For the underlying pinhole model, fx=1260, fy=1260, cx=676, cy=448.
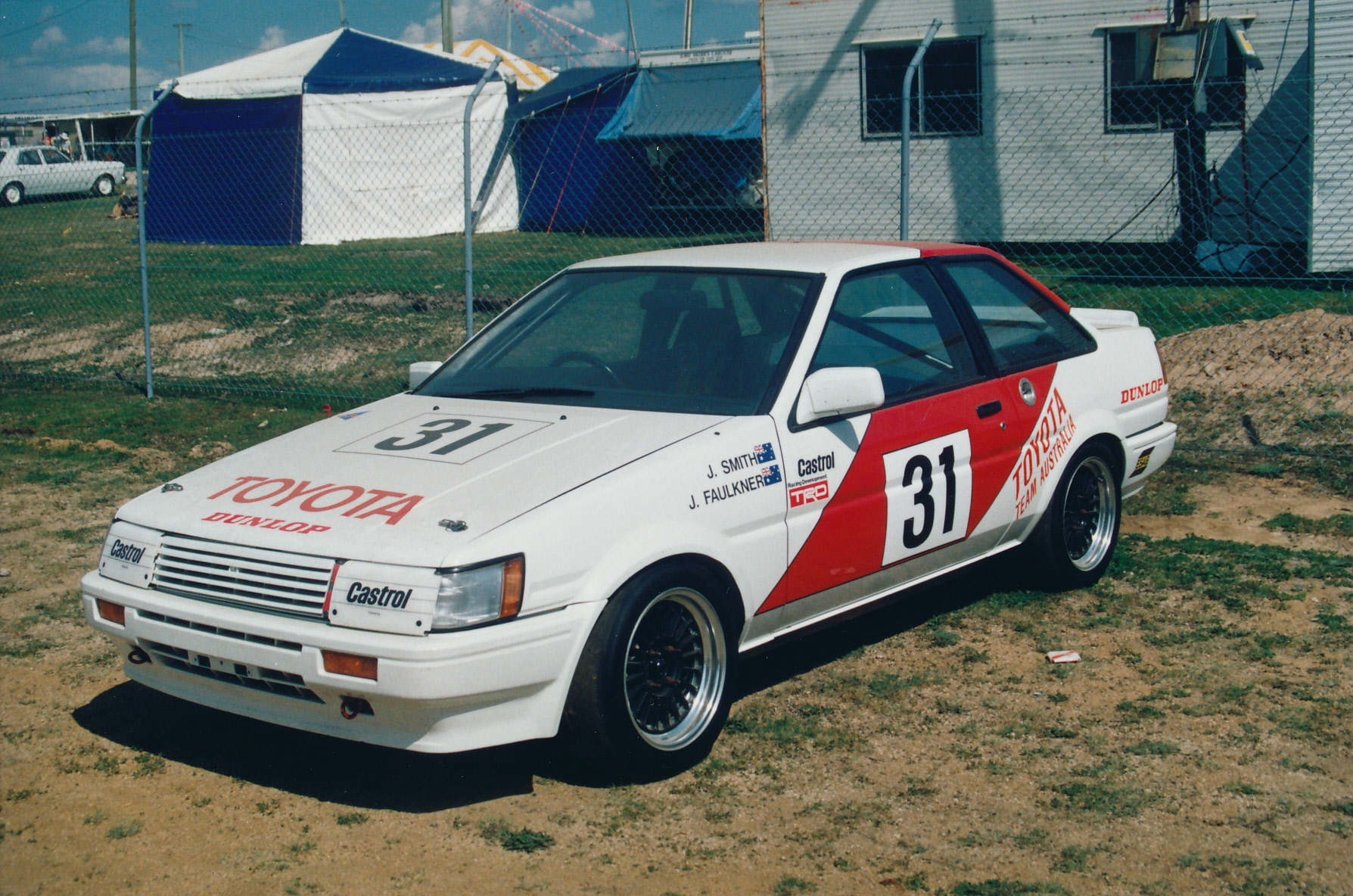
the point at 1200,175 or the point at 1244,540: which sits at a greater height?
the point at 1200,175

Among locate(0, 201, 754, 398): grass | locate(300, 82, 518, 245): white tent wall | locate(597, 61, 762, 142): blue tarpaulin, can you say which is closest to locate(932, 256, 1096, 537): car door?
locate(0, 201, 754, 398): grass

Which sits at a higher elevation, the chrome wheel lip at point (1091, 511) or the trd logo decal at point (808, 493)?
the trd logo decal at point (808, 493)

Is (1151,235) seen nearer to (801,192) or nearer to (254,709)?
(801,192)

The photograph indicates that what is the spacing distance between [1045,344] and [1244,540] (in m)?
1.68

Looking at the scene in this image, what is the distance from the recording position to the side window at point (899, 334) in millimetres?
4496

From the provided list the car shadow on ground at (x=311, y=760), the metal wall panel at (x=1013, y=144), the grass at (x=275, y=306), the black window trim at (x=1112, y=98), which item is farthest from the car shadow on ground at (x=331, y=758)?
the black window trim at (x=1112, y=98)

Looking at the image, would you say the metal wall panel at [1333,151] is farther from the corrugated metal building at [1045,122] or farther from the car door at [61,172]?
the car door at [61,172]

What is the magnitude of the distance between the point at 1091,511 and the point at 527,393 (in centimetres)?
260

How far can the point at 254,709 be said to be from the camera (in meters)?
3.61

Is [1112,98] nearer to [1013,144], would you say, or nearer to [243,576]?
[1013,144]

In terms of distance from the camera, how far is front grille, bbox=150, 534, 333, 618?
3.43m

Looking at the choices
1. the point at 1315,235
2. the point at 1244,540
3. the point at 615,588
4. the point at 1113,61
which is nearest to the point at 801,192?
the point at 1113,61

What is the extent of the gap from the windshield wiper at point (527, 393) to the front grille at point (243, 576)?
4.11 ft

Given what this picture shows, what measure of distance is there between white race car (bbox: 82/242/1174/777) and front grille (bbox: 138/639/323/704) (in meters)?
0.01
